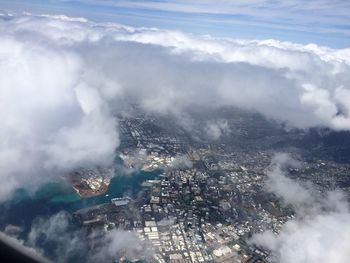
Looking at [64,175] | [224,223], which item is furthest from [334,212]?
[64,175]

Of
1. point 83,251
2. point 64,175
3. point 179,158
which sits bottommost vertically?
point 179,158

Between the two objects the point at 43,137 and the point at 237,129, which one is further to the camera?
the point at 237,129

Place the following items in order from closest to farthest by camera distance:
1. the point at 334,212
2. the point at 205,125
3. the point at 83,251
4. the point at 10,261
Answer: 1. the point at 10,261
2. the point at 83,251
3. the point at 334,212
4. the point at 205,125

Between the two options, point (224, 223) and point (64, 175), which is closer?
point (224, 223)

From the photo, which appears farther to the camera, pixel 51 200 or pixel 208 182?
pixel 208 182

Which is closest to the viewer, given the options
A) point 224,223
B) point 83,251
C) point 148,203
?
point 83,251

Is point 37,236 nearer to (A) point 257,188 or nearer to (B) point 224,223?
(B) point 224,223

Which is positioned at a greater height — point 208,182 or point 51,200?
point 51,200

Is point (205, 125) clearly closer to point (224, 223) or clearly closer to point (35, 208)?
point (224, 223)

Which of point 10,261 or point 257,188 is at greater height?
point 10,261

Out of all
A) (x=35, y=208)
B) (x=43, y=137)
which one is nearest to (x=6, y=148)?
(x=43, y=137)
